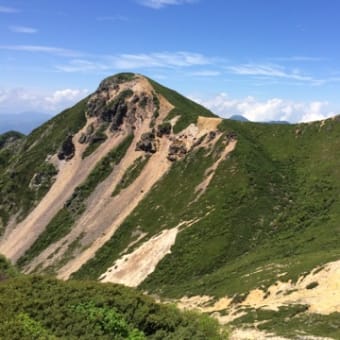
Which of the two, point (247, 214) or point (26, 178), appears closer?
point (247, 214)

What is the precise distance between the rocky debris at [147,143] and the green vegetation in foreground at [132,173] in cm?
321

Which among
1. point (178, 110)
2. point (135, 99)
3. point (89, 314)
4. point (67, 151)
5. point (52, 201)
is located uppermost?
point (135, 99)

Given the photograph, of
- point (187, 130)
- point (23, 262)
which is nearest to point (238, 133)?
point (187, 130)

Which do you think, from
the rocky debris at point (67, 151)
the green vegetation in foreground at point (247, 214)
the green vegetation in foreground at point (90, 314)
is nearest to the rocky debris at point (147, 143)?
the green vegetation in foreground at point (247, 214)

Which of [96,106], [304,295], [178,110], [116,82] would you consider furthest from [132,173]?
[304,295]

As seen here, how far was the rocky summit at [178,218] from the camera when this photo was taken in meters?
55.0

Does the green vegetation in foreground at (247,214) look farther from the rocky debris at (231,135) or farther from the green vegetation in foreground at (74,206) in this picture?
the green vegetation in foreground at (74,206)

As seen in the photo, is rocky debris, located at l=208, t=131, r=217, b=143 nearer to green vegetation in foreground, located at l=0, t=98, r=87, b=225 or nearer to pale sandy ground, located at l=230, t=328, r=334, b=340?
green vegetation in foreground, located at l=0, t=98, r=87, b=225

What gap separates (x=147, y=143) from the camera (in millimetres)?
161375

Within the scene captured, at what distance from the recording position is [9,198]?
174 meters

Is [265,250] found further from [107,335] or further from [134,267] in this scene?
[107,335]

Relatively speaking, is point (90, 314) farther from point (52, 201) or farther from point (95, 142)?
point (95, 142)

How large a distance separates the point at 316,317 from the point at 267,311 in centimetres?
694

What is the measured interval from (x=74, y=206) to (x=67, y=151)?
3346 centimetres
